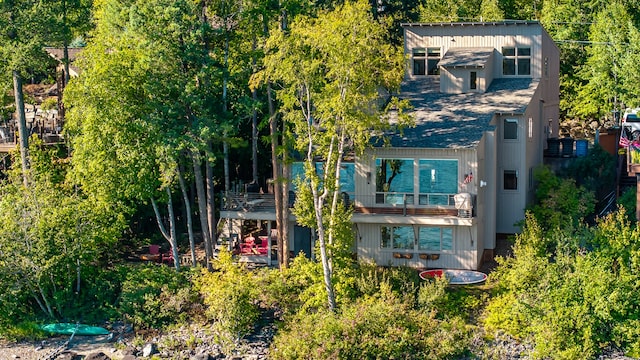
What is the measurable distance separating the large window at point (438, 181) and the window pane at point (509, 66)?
716 centimetres

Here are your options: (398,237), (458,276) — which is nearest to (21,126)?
(398,237)

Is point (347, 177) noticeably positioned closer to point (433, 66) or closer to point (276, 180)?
point (276, 180)

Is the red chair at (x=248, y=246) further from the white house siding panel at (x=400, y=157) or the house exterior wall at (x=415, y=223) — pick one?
the white house siding panel at (x=400, y=157)

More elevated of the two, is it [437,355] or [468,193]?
[468,193]

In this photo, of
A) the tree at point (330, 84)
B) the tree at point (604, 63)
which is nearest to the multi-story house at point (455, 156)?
the tree at point (330, 84)

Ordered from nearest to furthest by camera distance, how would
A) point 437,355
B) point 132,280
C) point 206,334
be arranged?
point 437,355
point 206,334
point 132,280

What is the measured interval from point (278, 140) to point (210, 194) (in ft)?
11.7

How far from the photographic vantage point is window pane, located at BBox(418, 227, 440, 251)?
37.2m

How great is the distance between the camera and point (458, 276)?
35.9 meters

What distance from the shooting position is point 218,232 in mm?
41406

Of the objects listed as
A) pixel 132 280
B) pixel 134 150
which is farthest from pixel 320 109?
pixel 132 280

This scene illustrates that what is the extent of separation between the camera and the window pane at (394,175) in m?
37.0

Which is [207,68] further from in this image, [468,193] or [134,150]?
[468,193]

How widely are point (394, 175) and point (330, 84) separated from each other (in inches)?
206
